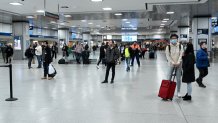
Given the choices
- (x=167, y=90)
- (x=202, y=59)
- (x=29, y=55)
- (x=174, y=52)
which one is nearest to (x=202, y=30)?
(x=29, y=55)

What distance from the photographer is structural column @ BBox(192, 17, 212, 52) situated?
75.2ft

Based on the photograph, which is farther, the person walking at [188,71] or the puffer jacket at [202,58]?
the puffer jacket at [202,58]

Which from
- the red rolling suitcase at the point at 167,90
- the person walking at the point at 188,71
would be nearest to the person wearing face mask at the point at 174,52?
the person walking at the point at 188,71

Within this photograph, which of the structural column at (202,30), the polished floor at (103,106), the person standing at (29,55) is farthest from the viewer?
the structural column at (202,30)

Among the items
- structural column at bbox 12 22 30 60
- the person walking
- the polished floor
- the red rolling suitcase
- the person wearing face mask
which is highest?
structural column at bbox 12 22 30 60

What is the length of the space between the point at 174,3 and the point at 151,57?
15788 millimetres

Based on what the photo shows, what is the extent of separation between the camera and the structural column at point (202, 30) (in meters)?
22.9

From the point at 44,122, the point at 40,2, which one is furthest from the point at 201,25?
the point at 44,122

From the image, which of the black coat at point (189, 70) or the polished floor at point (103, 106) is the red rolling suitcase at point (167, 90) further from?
the black coat at point (189, 70)

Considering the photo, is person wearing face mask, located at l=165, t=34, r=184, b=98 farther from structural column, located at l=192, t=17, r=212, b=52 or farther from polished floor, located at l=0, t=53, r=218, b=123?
structural column, located at l=192, t=17, r=212, b=52

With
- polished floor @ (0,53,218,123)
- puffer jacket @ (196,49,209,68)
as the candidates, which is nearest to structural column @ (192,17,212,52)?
puffer jacket @ (196,49,209,68)

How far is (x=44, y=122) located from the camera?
532 centimetres

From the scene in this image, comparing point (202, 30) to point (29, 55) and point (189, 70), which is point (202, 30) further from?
point (189, 70)

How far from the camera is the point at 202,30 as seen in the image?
75.7ft
